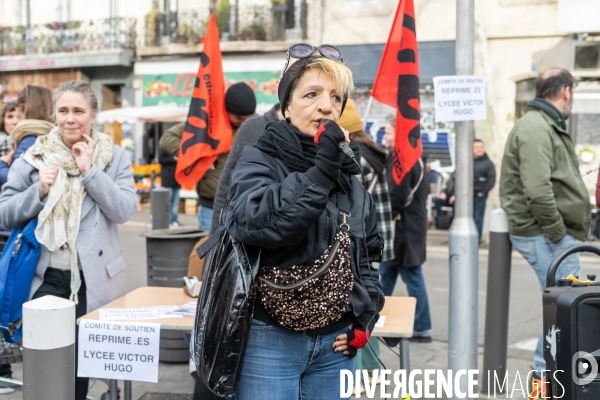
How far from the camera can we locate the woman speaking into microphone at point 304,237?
2412 mm

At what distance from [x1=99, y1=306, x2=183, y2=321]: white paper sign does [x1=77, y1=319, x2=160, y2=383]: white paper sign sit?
0.32 feet

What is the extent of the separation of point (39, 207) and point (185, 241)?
1.62 metres

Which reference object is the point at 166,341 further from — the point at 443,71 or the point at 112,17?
the point at 112,17

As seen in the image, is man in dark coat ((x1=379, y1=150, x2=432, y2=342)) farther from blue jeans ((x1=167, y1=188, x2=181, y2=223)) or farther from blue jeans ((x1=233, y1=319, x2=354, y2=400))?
blue jeans ((x1=167, y1=188, x2=181, y2=223))

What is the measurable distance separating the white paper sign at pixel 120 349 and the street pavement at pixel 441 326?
1.22 meters

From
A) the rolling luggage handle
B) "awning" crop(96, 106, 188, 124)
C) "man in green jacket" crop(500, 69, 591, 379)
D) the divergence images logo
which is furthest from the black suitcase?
"awning" crop(96, 106, 188, 124)

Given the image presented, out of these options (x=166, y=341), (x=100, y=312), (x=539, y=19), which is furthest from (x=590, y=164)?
(x=100, y=312)

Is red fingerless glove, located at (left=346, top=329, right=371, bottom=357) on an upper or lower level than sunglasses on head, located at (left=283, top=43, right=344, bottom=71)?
lower

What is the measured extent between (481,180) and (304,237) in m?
10.6

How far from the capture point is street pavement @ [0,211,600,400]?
5.33m

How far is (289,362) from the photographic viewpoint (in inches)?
101

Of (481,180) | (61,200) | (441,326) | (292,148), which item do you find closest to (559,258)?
(292,148)

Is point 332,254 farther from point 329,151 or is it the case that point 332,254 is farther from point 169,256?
point 169,256

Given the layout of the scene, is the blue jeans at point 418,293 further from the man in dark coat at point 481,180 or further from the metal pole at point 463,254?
the man in dark coat at point 481,180
